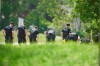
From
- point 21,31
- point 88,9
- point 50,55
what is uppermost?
point 88,9

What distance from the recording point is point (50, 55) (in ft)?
27.5

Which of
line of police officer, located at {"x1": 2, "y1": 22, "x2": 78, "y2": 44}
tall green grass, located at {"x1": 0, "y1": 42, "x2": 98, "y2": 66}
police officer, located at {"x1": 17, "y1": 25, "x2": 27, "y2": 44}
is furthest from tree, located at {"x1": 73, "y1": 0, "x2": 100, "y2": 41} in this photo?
tall green grass, located at {"x1": 0, "y1": 42, "x2": 98, "y2": 66}

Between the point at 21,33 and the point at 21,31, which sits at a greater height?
the point at 21,31

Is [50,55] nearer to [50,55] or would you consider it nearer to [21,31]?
[50,55]

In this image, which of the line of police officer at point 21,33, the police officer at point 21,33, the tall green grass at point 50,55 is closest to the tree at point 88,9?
the line of police officer at point 21,33

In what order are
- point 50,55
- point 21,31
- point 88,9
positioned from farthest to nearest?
1. point 88,9
2. point 21,31
3. point 50,55

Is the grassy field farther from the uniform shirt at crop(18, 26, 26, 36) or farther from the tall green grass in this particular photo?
the uniform shirt at crop(18, 26, 26, 36)

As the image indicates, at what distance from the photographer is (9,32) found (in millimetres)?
20578

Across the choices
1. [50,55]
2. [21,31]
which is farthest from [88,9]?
[50,55]

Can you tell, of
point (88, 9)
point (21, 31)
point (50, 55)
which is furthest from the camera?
point (88, 9)

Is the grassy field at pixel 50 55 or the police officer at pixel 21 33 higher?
the grassy field at pixel 50 55

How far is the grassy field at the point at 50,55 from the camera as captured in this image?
7.88m

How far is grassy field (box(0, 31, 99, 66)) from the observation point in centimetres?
788

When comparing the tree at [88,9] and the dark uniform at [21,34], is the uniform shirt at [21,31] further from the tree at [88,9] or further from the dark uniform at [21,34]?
the tree at [88,9]
